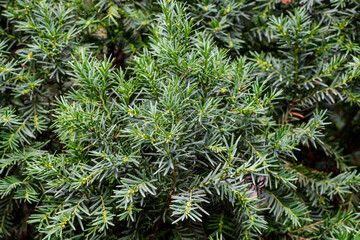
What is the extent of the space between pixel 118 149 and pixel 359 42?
0.81 metres

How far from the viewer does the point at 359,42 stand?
988 mm

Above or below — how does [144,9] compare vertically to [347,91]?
above

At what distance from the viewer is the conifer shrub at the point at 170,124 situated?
0.64 m

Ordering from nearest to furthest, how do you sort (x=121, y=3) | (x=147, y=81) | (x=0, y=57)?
(x=147, y=81) → (x=0, y=57) → (x=121, y=3)

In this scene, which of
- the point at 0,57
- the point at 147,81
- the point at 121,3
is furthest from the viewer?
the point at 121,3

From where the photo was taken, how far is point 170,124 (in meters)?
0.62

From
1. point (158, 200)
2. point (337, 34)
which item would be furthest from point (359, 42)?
point (158, 200)

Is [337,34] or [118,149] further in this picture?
[337,34]

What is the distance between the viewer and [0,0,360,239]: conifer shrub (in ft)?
2.09

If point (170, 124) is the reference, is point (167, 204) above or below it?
below

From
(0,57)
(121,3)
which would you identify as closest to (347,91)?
(121,3)

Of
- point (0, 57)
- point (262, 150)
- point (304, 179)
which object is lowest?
point (304, 179)

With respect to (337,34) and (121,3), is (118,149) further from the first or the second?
(337,34)

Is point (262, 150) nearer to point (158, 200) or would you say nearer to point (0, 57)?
point (158, 200)
